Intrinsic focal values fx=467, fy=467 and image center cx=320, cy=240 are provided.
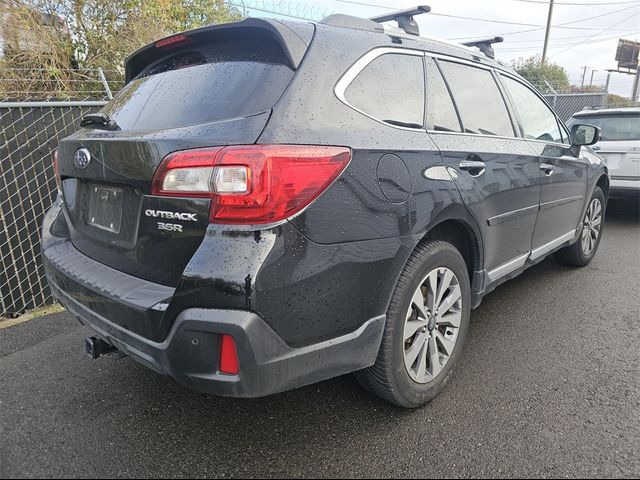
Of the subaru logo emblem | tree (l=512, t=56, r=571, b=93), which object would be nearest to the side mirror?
the subaru logo emblem

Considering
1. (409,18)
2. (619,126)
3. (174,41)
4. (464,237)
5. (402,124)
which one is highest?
(409,18)

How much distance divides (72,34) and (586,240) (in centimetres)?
700

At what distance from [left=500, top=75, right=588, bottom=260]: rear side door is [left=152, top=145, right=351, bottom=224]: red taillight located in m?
2.25

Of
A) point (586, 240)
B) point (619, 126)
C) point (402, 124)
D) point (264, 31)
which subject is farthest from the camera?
point (619, 126)

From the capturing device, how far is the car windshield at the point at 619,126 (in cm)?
663

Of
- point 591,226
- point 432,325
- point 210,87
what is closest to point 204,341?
point 210,87

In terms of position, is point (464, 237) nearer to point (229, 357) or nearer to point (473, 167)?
point (473, 167)

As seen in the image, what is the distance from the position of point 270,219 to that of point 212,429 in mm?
1192

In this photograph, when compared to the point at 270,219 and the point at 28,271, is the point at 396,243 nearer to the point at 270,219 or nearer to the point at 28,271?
the point at 270,219

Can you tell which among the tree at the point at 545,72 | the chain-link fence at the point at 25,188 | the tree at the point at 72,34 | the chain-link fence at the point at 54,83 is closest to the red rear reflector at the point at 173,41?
the chain-link fence at the point at 25,188

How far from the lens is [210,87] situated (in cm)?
201

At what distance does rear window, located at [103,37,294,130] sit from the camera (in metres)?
1.84

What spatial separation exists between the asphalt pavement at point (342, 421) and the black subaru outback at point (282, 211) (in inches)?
9.7

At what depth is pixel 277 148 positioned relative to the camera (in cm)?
166
